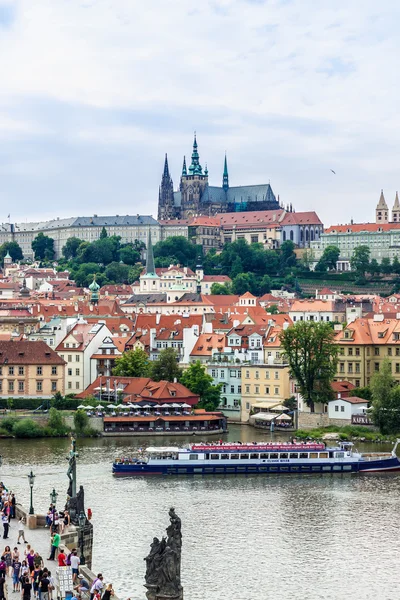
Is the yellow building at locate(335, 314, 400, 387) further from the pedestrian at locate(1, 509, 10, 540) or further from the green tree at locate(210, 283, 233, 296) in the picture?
the green tree at locate(210, 283, 233, 296)

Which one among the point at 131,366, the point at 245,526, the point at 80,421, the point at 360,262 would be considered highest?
the point at 360,262

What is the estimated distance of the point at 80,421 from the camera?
67.4m

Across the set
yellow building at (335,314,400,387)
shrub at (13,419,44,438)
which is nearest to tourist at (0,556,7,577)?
shrub at (13,419,44,438)

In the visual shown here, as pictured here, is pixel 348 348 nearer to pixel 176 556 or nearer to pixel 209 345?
pixel 209 345

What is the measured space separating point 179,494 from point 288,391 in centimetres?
2519

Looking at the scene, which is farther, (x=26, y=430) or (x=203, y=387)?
(x=203, y=387)

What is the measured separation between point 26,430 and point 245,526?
24.6 metres

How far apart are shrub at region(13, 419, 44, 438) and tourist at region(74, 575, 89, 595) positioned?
36.9 metres

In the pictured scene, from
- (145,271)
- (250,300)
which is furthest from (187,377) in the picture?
(145,271)

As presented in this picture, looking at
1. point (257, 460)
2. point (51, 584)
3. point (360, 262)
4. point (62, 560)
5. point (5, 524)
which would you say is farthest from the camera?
point (360, 262)

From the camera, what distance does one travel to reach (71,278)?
194 m

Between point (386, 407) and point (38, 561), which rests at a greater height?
point (38, 561)

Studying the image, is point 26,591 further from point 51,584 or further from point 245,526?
point 245,526

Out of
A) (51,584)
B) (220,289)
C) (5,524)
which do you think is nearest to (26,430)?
(5,524)
